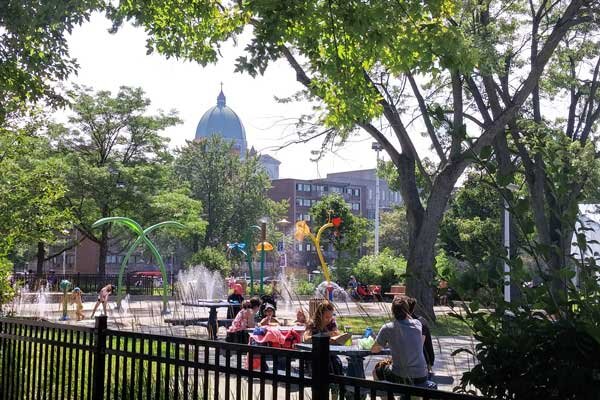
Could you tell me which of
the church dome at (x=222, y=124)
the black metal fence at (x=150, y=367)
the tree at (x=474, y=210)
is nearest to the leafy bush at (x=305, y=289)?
the tree at (x=474, y=210)

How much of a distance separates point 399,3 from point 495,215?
4492 centimetres

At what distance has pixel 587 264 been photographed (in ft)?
10.6

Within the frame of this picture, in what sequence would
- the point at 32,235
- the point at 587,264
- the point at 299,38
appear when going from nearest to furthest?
the point at 587,264 < the point at 299,38 < the point at 32,235

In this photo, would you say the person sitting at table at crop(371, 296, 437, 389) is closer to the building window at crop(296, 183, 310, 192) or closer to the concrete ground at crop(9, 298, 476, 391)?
the concrete ground at crop(9, 298, 476, 391)

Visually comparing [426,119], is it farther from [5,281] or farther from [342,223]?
[342,223]

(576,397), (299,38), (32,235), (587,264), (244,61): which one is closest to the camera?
(576,397)

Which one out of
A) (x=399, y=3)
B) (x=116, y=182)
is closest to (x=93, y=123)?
(x=116, y=182)

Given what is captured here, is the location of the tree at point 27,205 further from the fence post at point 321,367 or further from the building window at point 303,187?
the building window at point 303,187

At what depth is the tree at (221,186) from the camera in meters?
59.3

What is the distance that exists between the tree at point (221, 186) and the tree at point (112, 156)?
21195 millimetres

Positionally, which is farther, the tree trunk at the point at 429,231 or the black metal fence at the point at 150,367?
the tree trunk at the point at 429,231

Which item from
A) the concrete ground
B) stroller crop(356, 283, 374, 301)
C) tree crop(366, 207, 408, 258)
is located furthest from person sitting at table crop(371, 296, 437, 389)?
tree crop(366, 207, 408, 258)

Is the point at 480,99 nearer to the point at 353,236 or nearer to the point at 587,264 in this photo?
the point at 587,264

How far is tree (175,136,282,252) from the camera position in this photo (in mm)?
59312
